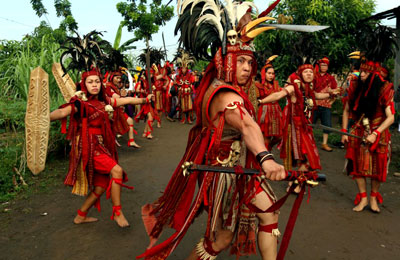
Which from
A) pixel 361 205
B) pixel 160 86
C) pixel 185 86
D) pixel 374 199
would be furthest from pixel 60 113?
pixel 185 86

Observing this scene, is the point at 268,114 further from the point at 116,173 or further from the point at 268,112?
the point at 116,173

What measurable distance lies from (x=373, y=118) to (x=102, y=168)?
12.0 ft

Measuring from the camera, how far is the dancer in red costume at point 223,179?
98.3 inches

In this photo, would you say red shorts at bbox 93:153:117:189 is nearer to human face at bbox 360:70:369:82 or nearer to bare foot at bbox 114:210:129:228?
bare foot at bbox 114:210:129:228

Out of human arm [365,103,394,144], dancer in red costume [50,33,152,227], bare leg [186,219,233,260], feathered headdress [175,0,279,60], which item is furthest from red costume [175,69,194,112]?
bare leg [186,219,233,260]

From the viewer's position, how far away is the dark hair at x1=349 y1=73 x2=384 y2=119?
14.4 feet

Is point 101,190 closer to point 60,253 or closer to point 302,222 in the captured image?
point 60,253

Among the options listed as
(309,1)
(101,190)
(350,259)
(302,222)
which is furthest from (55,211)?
(309,1)

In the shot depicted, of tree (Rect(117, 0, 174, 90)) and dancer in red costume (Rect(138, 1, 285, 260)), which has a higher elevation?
tree (Rect(117, 0, 174, 90))

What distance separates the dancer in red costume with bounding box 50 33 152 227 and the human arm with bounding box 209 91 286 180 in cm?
203

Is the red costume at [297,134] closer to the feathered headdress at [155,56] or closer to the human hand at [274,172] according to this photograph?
the human hand at [274,172]

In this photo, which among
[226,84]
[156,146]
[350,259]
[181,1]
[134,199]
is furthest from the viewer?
[156,146]

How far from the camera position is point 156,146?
919 centimetres

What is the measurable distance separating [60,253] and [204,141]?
216 cm
